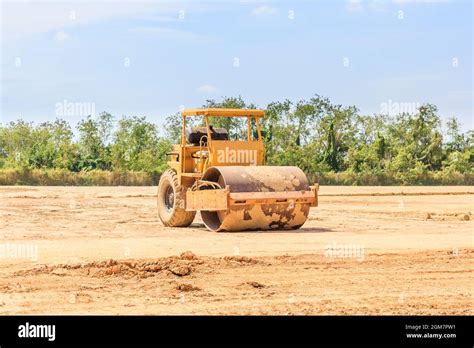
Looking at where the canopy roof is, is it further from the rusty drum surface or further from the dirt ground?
the dirt ground

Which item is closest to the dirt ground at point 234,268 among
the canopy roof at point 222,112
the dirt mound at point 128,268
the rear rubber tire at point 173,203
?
the dirt mound at point 128,268

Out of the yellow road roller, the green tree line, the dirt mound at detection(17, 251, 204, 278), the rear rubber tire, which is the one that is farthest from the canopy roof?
the green tree line

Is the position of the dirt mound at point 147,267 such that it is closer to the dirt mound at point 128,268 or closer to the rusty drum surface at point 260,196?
the dirt mound at point 128,268

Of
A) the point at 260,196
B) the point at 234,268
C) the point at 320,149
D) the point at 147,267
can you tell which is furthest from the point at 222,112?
the point at 320,149

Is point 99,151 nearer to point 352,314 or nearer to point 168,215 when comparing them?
point 168,215

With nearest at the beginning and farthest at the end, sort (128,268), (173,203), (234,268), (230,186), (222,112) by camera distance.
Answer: (128,268) → (234,268) → (230,186) → (222,112) → (173,203)

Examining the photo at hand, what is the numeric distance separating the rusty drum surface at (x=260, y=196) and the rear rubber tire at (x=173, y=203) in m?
1.61

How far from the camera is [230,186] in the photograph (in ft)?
65.8

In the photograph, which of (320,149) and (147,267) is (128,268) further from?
(320,149)

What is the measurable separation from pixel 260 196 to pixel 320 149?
134 feet

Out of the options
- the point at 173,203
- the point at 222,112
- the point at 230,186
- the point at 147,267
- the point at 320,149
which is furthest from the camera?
the point at 320,149

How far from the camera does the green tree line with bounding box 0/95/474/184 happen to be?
5675 centimetres

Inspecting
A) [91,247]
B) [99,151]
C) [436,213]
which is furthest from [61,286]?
[99,151]

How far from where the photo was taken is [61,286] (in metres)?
13.2
